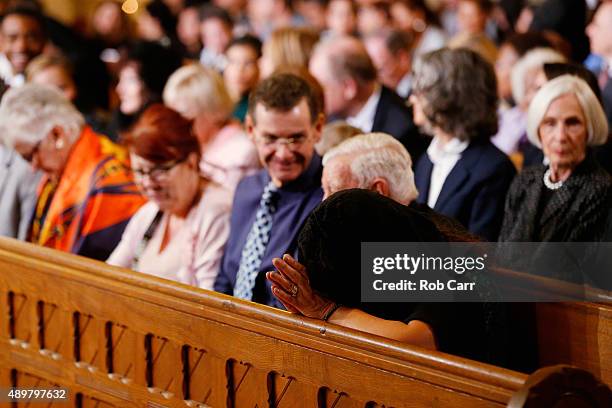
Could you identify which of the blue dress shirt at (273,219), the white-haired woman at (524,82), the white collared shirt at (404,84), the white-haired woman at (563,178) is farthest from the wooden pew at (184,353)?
the white collared shirt at (404,84)

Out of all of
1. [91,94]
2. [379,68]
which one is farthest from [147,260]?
[91,94]

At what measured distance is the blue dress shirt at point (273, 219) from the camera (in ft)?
10.3

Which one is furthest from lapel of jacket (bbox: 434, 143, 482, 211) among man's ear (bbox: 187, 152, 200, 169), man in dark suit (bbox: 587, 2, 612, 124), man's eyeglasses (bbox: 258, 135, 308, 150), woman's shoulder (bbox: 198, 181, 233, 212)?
man in dark suit (bbox: 587, 2, 612, 124)

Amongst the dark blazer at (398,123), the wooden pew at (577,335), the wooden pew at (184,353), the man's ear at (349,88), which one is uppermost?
the man's ear at (349,88)

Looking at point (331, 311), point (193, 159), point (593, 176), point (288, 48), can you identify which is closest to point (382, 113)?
point (288, 48)

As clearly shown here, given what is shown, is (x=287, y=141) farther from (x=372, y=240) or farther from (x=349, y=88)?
(x=349, y=88)

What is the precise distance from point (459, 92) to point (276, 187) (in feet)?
3.07

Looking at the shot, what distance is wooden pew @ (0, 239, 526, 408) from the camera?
212cm

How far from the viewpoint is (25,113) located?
4.01 meters

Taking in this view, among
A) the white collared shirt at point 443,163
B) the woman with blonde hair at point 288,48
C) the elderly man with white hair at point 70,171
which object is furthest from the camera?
the woman with blonde hair at point 288,48

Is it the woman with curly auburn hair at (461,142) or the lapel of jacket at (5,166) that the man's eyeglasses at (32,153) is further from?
the woman with curly auburn hair at (461,142)

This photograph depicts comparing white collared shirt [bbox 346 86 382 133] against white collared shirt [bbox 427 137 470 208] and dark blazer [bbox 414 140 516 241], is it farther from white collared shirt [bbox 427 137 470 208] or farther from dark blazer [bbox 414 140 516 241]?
dark blazer [bbox 414 140 516 241]

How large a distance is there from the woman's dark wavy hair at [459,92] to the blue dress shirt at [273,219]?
0.67 metres

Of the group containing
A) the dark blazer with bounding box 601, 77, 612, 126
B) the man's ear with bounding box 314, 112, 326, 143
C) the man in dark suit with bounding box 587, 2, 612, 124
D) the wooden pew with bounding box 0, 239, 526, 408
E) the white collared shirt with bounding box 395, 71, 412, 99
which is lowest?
the wooden pew with bounding box 0, 239, 526, 408
